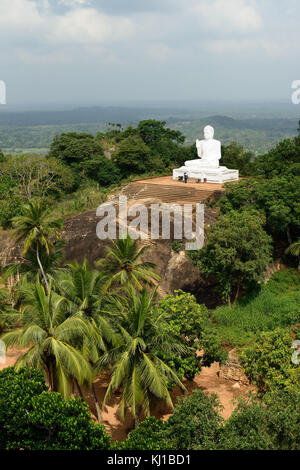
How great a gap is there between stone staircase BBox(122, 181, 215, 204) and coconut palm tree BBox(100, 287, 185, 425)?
1563 centimetres

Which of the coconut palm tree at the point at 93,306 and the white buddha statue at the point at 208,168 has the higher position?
the white buddha statue at the point at 208,168

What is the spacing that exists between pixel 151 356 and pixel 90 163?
85.5 ft

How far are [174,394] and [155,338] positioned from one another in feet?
15.5

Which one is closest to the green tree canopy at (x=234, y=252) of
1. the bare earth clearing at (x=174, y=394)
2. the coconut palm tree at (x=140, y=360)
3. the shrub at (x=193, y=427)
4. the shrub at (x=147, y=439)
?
the bare earth clearing at (x=174, y=394)

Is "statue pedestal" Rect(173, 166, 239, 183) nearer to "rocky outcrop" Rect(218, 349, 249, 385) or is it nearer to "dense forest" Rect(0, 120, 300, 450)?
"dense forest" Rect(0, 120, 300, 450)

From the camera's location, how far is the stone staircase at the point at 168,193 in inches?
1101

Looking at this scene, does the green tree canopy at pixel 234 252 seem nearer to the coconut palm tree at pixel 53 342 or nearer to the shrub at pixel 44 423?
the coconut palm tree at pixel 53 342

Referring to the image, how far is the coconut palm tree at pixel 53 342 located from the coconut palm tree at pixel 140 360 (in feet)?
3.11

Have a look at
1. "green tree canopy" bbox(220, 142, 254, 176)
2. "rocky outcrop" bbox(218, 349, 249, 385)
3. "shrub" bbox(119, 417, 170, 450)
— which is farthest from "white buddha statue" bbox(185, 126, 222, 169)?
"shrub" bbox(119, 417, 170, 450)

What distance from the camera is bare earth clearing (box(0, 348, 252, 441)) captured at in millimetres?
14518

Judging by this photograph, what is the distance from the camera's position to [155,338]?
41.4 ft

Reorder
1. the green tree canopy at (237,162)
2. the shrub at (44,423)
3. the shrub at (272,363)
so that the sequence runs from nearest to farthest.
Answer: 1. the shrub at (44,423)
2. the shrub at (272,363)
3. the green tree canopy at (237,162)

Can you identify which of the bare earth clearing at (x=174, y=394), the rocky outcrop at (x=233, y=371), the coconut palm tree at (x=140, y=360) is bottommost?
the bare earth clearing at (x=174, y=394)

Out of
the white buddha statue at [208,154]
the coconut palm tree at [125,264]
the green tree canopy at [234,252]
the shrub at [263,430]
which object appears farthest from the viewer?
the white buddha statue at [208,154]
